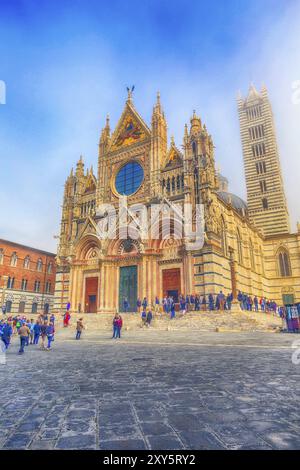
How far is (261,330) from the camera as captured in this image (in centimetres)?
1886

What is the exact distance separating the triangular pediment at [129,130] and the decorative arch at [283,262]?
24779 mm

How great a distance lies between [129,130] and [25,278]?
2539 cm

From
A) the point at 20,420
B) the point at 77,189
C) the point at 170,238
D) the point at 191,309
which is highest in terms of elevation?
the point at 77,189

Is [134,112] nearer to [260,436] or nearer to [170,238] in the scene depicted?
[170,238]

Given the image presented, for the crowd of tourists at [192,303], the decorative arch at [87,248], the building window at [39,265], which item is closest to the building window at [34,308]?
the building window at [39,265]

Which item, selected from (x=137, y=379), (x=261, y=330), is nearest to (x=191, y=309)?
(x=261, y=330)

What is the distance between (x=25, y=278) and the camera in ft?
141

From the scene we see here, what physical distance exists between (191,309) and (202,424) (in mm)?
22180

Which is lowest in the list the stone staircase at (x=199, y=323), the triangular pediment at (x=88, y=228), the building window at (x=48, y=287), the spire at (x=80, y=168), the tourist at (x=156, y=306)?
the stone staircase at (x=199, y=323)

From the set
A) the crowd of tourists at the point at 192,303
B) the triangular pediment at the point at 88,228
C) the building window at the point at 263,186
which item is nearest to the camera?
the crowd of tourists at the point at 192,303

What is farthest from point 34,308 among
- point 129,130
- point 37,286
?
point 129,130

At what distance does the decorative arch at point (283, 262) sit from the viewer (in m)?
41.3

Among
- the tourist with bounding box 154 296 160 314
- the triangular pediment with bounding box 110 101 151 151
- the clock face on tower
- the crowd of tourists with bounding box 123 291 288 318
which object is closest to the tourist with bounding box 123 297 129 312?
the crowd of tourists with bounding box 123 291 288 318

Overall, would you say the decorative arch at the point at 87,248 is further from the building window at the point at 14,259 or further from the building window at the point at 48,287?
the building window at the point at 48,287
